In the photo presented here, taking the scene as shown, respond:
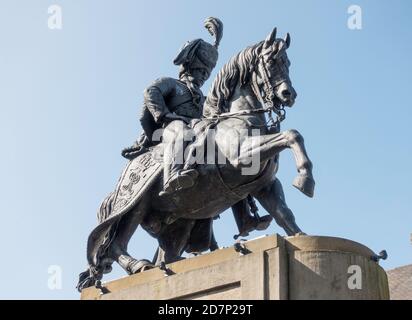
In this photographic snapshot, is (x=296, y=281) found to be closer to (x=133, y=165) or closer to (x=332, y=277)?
(x=332, y=277)

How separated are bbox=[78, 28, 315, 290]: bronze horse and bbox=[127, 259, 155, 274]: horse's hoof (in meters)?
0.01

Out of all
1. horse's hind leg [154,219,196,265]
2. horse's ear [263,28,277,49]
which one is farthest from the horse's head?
horse's hind leg [154,219,196,265]

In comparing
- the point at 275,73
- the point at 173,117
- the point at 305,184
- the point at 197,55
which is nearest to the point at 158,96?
the point at 173,117

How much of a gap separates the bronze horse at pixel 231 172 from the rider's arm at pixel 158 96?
0.70 metres

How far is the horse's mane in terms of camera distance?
11441mm

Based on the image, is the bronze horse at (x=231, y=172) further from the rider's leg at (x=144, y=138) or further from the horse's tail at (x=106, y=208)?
the rider's leg at (x=144, y=138)

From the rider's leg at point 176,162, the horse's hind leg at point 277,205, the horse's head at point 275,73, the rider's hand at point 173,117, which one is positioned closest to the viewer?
the horse's hind leg at point 277,205

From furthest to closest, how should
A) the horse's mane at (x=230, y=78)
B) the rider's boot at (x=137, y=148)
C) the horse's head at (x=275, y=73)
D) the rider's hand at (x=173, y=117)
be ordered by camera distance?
the rider's boot at (x=137, y=148)
the rider's hand at (x=173, y=117)
the horse's mane at (x=230, y=78)
the horse's head at (x=275, y=73)

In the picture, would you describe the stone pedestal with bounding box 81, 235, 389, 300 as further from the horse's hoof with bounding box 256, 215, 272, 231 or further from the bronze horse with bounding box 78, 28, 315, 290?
the horse's hoof with bounding box 256, 215, 272, 231

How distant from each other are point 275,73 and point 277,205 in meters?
1.56

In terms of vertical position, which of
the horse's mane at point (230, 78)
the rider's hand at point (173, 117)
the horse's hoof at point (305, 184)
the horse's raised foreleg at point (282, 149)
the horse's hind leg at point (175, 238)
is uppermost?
the horse's mane at point (230, 78)

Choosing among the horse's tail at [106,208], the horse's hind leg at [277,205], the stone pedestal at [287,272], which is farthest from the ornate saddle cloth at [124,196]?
the stone pedestal at [287,272]

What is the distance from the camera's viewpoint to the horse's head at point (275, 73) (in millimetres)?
11047
